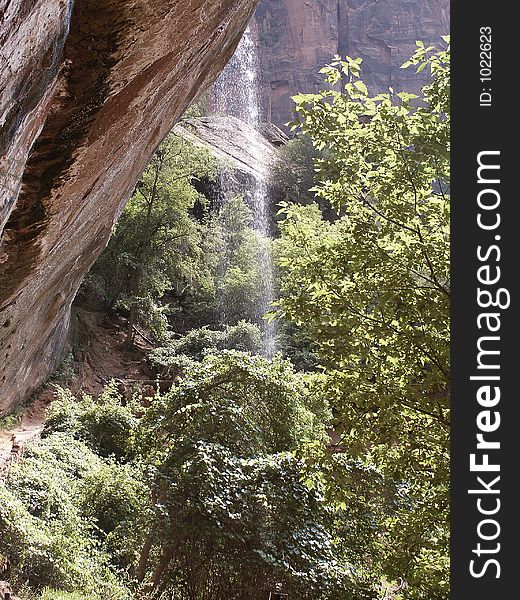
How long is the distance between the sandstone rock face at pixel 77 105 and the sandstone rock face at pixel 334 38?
34.9 meters

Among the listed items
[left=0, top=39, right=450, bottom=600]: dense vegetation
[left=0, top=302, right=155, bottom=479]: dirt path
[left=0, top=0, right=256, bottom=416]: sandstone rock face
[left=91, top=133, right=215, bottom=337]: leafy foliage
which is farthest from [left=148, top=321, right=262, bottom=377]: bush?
[left=0, top=0, right=256, bottom=416]: sandstone rock face

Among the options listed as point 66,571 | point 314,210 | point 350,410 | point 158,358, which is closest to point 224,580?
point 66,571

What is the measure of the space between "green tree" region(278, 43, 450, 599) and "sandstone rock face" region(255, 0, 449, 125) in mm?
35492

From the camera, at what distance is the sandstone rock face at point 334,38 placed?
3962 centimetres

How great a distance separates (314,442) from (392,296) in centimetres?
141

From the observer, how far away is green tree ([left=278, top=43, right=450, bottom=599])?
3723 millimetres

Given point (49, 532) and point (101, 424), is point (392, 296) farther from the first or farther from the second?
point (101, 424)

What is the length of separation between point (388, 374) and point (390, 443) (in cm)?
46

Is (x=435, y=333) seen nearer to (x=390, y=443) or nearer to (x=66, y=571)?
(x=390, y=443)

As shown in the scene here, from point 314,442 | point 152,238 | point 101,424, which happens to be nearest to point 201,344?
point 152,238

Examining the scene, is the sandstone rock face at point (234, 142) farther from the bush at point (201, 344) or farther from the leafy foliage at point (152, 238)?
the bush at point (201, 344)

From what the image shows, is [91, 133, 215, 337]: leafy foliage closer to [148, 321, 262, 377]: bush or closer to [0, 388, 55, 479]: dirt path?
[148, 321, 262, 377]: bush

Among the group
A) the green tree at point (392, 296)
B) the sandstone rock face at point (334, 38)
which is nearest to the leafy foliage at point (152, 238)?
the green tree at point (392, 296)

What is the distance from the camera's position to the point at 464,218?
2.89m
